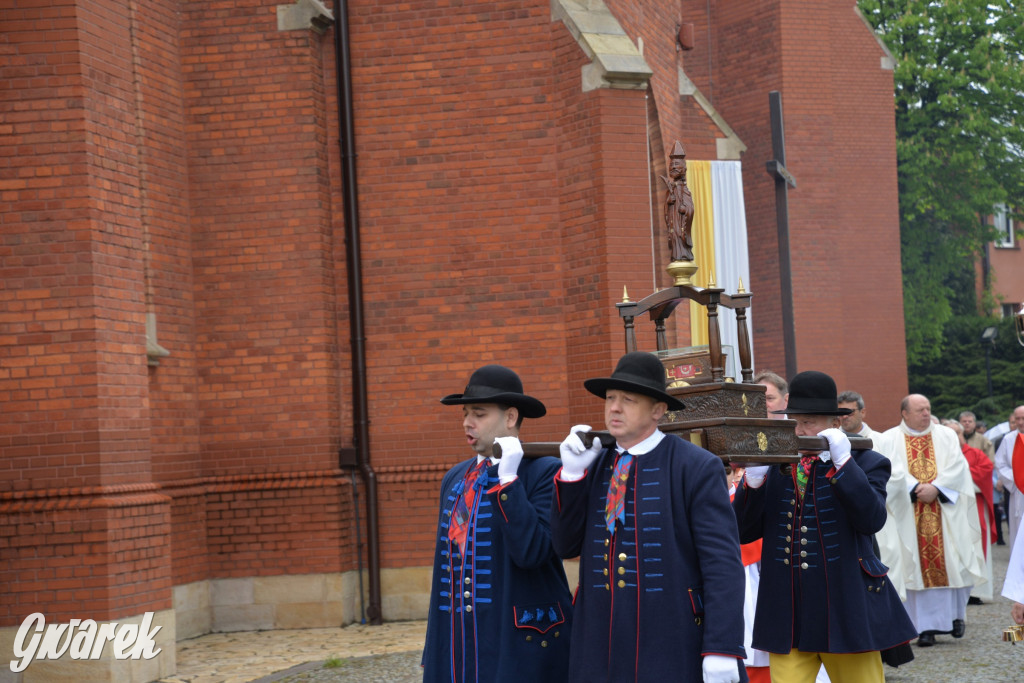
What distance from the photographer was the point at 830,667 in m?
6.31

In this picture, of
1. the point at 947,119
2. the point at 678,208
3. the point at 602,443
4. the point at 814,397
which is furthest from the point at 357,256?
the point at 947,119

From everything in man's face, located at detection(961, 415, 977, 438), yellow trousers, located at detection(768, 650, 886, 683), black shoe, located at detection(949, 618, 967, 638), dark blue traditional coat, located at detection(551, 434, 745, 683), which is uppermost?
dark blue traditional coat, located at detection(551, 434, 745, 683)

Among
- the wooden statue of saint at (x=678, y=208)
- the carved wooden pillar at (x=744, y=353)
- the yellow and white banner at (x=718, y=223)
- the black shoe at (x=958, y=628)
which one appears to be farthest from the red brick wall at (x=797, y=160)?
the carved wooden pillar at (x=744, y=353)

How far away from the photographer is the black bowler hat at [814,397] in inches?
245

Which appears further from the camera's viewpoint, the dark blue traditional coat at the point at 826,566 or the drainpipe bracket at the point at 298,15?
the drainpipe bracket at the point at 298,15

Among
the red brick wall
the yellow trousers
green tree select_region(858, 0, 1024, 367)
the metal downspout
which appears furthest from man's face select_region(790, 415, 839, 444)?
green tree select_region(858, 0, 1024, 367)

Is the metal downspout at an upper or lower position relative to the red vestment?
upper

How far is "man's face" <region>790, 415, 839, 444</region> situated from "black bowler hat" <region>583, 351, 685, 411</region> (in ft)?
6.26

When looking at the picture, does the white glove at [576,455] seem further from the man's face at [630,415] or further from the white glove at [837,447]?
the white glove at [837,447]

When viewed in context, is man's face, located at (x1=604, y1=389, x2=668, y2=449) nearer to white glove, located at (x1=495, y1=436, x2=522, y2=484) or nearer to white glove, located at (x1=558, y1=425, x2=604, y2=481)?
white glove, located at (x1=558, y1=425, x2=604, y2=481)

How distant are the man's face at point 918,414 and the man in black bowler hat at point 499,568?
6.81 metres

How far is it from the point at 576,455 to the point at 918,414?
734cm

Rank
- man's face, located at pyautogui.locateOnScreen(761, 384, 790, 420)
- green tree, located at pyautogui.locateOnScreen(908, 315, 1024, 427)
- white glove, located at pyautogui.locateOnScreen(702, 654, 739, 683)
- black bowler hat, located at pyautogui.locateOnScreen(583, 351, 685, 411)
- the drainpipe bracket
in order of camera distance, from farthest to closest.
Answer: green tree, located at pyautogui.locateOnScreen(908, 315, 1024, 427)
the drainpipe bracket
man's face, located at pyautogui.locateOnScreen(761, 384, 790, 420)
black bowler hat, located at pyautogui.locateOnScreen(583, 351, 685, 411)
white glove, located at pyautogui.locateOnScreen(702, 654, 739, 683)

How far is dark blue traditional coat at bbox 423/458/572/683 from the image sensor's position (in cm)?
492
